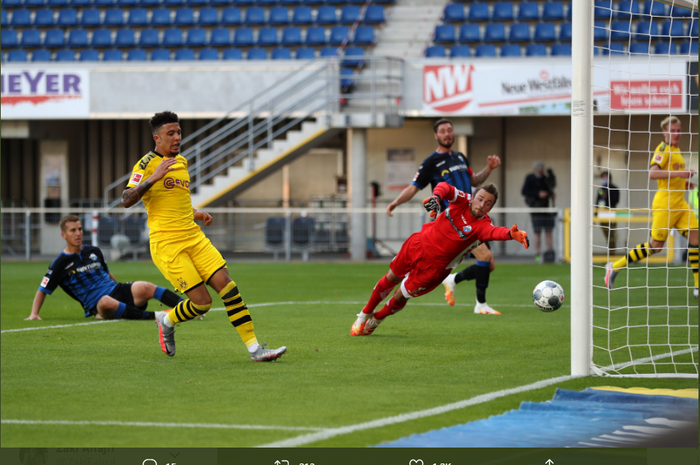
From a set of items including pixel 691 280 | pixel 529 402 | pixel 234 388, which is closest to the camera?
pixel 529 402

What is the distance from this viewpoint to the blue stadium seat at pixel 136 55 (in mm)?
23453

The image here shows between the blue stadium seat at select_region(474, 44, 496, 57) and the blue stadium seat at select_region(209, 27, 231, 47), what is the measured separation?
272 inches

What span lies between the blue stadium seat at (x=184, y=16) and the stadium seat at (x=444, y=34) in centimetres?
715

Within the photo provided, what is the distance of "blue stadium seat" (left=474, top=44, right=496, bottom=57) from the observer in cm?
2170

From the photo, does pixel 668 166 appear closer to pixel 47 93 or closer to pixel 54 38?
pixel 47 93

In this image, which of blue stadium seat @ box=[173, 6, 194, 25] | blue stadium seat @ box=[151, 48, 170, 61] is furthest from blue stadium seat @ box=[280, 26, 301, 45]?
blue stadium seat @ box=[151, 48, 170, 61]

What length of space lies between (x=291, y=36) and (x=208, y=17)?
8.89 feet

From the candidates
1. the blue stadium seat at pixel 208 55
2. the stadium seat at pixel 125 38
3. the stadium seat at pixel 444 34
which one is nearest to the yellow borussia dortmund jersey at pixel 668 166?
the stadium seat at pixel 444 34

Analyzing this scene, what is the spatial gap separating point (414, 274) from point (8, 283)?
9.32 meters

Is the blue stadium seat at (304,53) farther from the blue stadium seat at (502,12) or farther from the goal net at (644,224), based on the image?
the goal net at (644,224)

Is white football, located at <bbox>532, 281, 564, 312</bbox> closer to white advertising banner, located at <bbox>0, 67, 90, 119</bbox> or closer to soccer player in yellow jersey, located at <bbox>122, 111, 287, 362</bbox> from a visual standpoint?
soccer player in yellow jersey, located at <bbox>122, 111, 287, 362</bbox>

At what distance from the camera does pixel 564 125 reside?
2175 cm

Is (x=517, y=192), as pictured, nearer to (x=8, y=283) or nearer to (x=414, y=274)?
(x=8, y=283)
